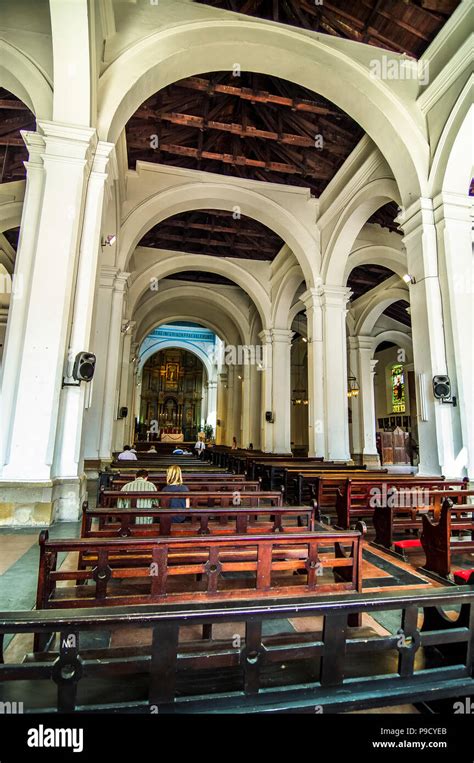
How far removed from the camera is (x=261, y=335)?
12.8m

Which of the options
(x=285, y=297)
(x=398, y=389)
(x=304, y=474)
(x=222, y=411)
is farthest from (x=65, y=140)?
(x=398, y=389)

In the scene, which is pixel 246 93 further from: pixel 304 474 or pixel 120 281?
pixel 304 474

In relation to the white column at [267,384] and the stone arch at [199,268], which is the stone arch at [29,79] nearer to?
the stone arch at [199,268]

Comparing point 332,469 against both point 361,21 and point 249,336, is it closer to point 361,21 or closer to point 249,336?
point 361,21

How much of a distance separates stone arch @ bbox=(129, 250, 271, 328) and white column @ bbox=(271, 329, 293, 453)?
692 millimetres

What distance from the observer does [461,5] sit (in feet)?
17.4

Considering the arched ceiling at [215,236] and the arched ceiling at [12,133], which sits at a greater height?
the arched ceiling at [215,236]

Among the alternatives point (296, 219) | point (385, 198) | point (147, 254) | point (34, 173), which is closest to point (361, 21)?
point (385, 198)

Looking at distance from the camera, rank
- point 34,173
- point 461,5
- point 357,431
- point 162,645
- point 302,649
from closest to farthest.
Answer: point 162,645 → point 302,649 → point 34,173 → point 461,5 → point 357,431

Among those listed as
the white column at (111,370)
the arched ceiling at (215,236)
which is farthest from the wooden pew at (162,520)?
the arched ceiling at (215,236)

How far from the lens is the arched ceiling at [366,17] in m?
5.62

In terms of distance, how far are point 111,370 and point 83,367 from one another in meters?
3.88

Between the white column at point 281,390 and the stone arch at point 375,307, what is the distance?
3.66 metres

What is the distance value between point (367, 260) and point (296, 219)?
8.54 feet
